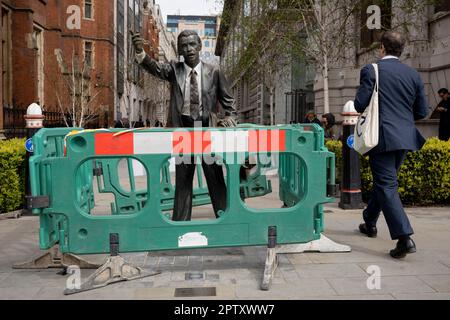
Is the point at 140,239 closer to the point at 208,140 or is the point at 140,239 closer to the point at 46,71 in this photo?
the point at 208,140

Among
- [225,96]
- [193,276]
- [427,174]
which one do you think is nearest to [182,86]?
[225,96]

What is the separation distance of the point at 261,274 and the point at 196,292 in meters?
0.71

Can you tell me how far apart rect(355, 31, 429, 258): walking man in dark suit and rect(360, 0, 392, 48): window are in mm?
11391

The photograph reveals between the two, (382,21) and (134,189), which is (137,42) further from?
(382,21)

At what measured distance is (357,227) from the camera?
20.9ft

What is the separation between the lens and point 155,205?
13.9 feet

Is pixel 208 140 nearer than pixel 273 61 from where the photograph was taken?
Yes

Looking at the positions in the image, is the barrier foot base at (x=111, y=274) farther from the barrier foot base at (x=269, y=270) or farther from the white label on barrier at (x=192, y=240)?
the barrier foot base at (x=269, y=270)

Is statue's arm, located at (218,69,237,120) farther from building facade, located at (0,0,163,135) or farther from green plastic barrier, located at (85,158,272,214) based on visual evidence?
building facade, located at (0,0,163,135)

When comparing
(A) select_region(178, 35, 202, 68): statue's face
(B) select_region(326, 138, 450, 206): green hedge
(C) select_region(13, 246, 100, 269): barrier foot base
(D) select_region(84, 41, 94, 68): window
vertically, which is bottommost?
(C) select_region(13, 246, 100, 269): barrier foot base

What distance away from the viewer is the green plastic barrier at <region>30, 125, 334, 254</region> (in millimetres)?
4074

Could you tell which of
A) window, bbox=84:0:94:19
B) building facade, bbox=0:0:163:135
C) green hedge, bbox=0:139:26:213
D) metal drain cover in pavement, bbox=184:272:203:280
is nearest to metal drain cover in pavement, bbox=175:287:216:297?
metal drain cover in pavement, bbox=184:272:203:280
